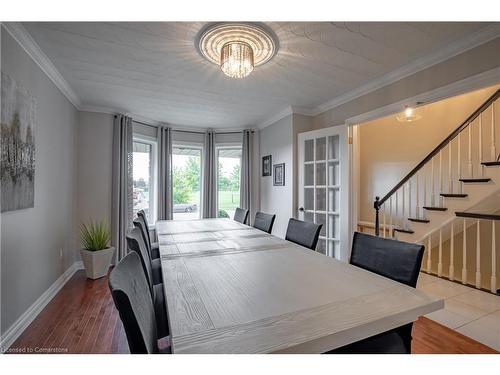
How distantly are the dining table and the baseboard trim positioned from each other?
54.3 inches

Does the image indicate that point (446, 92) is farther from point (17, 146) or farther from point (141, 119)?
point (141, 119)

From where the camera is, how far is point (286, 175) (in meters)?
3.70

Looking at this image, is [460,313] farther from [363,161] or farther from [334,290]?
→ [363,161]

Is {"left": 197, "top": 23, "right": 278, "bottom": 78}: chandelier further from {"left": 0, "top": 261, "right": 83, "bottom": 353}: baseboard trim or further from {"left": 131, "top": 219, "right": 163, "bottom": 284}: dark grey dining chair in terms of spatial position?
{"left": 0, "top": 261, "right": 83, "bottom": 353}: baseboard trim

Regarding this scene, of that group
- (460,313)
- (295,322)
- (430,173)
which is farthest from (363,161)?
(295,322)

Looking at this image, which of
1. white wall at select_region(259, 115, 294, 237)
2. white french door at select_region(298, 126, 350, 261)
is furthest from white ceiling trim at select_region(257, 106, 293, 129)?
white french door at select_region(298, 126, 350, 261)

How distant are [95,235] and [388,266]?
327cm

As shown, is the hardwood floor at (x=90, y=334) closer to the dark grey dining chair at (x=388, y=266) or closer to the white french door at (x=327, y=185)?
the dark grey dining chair at (x=388, y=266)

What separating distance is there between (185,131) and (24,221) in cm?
293

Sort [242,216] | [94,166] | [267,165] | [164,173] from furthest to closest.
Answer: [267,165], [164,173], [94,166], [242,216]

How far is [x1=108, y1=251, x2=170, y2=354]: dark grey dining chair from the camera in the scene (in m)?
0.67

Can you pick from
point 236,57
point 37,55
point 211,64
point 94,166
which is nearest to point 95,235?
point 94,166

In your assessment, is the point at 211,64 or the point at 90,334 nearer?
the point at 90,334
